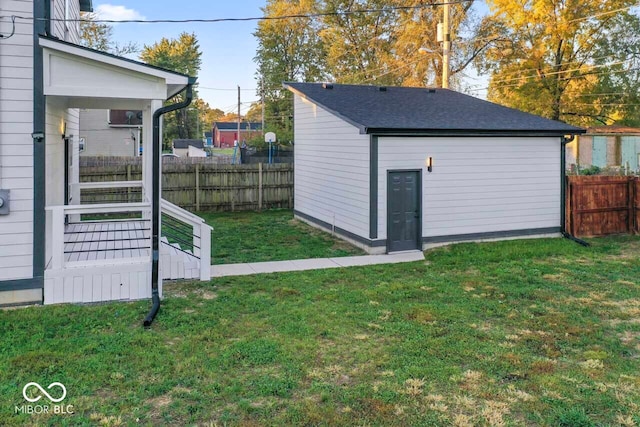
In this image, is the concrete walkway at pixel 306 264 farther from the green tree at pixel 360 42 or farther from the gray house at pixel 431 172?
the green tree at pixel 360 42

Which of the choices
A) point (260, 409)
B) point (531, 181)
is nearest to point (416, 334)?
point (260, 409)

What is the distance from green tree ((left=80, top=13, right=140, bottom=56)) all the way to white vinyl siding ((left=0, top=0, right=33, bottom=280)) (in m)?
27.3

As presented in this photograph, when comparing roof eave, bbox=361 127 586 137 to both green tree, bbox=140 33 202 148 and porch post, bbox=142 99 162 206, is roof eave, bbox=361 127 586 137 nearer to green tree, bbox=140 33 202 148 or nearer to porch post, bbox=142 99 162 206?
porch post, bbox=142 99 162 206

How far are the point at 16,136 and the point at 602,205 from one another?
40.2 ft

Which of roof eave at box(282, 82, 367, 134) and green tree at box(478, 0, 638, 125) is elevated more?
green tree at box(478, 0, 638, 125)

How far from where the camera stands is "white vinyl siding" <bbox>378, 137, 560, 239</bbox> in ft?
35.4

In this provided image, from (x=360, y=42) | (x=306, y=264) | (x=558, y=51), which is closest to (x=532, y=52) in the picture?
(x=558, y=51)

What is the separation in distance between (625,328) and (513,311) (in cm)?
124

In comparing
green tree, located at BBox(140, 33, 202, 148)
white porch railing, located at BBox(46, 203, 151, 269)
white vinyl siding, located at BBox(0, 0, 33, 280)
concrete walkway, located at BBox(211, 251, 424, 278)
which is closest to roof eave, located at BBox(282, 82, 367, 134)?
concrete walkway, located at BBox(211, 251, 424, 278)

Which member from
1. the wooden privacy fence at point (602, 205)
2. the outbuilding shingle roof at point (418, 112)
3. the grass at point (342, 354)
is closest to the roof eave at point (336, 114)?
the outbuilding shingle roof at point (418, 112)

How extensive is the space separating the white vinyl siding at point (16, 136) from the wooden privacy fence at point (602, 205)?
1121 centimetres

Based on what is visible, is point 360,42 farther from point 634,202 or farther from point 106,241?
point 106,241

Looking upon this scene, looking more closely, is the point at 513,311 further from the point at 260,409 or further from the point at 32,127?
the point at 32,127

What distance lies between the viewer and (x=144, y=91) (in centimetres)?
673
